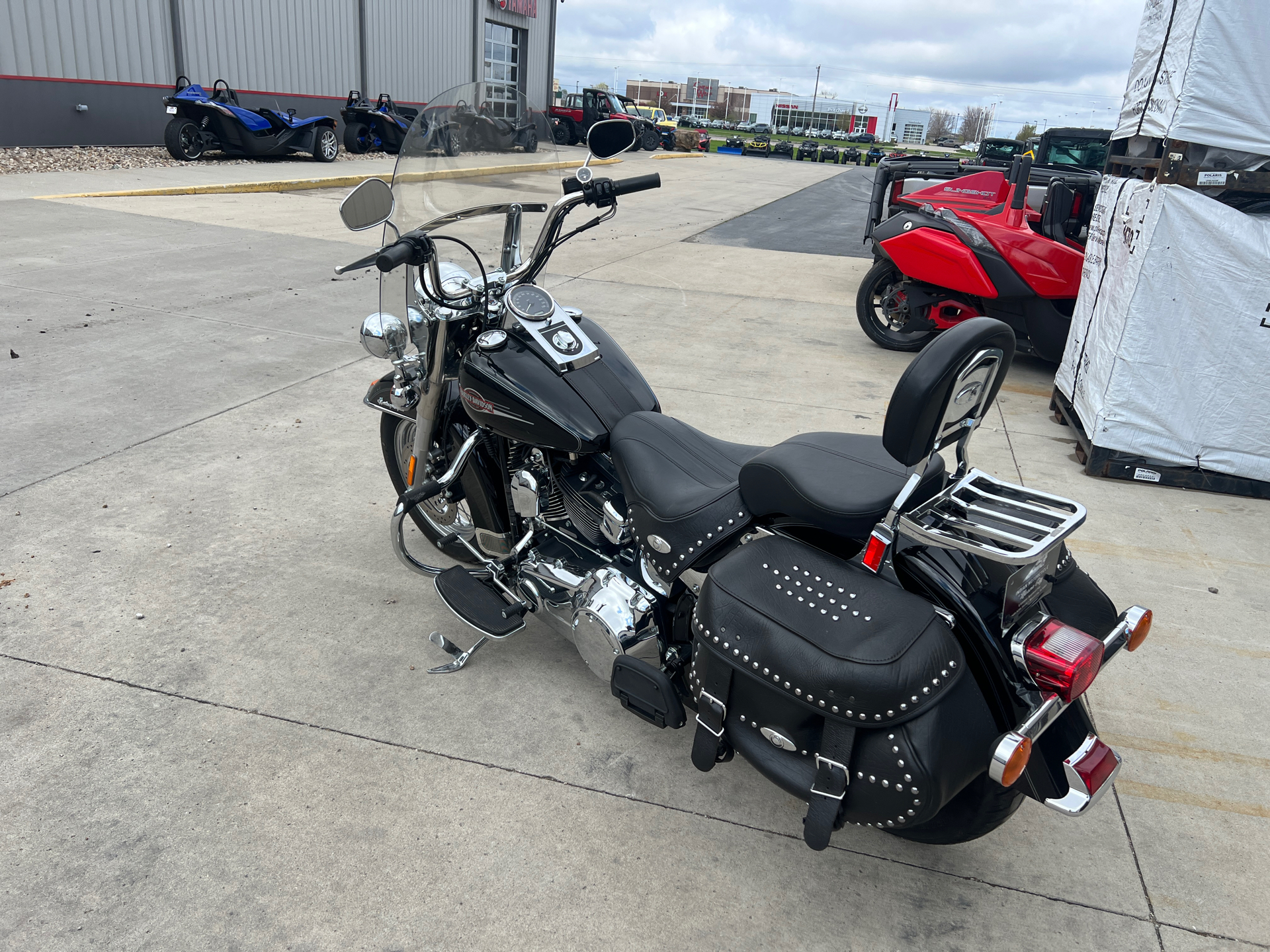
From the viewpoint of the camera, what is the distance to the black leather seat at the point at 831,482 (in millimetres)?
1812

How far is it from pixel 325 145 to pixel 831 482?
18.3 meters

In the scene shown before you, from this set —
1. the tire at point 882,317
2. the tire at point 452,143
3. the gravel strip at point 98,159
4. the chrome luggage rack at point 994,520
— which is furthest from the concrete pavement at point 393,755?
the gravel strip at point 98,159

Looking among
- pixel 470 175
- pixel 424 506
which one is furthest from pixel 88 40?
pixel 470 175

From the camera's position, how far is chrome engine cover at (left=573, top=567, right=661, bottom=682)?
2346 mm

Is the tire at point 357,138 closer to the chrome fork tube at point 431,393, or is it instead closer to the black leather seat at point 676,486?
the chrome fork tube at point 431,393

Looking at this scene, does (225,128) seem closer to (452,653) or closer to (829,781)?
(452,653)

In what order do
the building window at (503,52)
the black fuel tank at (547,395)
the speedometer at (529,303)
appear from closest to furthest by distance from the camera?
the black fuel tank at (547,395), the speedometer at (529,303), the building window at (503,52)

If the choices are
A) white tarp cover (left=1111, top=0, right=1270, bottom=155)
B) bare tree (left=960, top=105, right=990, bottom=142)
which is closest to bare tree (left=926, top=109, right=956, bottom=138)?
bare tree (left=960, top=105, right=990, bottom=142)

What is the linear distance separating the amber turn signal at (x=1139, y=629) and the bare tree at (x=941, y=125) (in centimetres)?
11075

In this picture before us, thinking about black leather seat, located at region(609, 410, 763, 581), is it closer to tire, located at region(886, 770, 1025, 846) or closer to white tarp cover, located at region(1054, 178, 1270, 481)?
tire, located at region(886, 770, 1025, 846)

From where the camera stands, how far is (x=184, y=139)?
615 inches

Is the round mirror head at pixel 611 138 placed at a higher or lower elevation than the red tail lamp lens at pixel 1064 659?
higher

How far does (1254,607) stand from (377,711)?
320 cm

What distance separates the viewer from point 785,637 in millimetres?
1774
